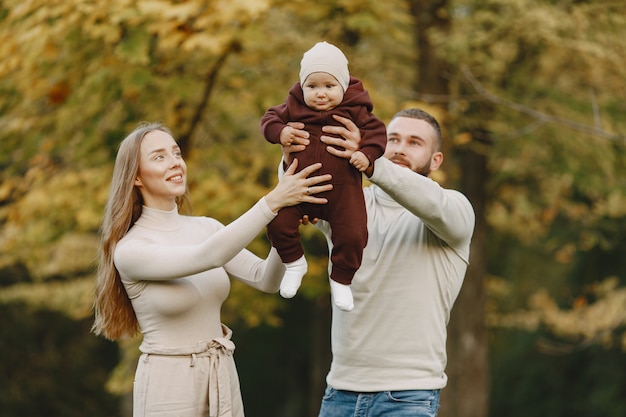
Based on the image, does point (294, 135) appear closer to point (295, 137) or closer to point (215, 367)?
point (295, 137)

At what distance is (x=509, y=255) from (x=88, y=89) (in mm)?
11059

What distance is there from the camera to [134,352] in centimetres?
772

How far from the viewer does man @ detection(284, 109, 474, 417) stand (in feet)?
10.2

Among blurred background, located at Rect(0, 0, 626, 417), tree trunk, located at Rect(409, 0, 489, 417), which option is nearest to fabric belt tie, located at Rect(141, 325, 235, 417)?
blurred background, located at Rect(0, 0, 626, 417)

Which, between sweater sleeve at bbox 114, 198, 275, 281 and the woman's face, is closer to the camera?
sweater sleeve at bbox 114, 198, 275, 281

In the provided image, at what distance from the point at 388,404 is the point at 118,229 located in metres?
1.15

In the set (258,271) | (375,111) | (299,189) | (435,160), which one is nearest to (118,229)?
(258,271)

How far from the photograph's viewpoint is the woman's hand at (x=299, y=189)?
9.16 feet

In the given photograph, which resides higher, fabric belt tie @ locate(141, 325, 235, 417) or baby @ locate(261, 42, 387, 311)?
baby @ locate(261, 42, 387, 311)

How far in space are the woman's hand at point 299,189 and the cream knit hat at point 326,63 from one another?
286mm

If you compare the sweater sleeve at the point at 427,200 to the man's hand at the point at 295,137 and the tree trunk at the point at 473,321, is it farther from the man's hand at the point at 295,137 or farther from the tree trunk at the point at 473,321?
the tree trunk at the point at 473,321

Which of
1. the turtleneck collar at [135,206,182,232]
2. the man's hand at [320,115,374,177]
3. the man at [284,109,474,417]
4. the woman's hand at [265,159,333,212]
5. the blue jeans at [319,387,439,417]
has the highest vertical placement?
the man's hand at [320,115,374,177]

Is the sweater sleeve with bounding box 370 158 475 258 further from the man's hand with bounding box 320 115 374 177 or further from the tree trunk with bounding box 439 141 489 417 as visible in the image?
the tree trunk with bounding box 439 141 489 417

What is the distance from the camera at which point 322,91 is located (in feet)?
9.15
